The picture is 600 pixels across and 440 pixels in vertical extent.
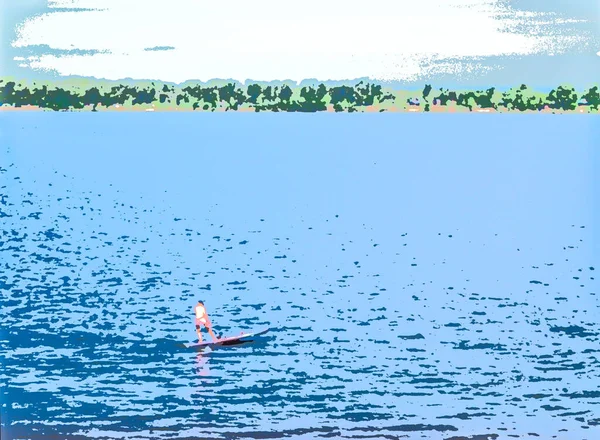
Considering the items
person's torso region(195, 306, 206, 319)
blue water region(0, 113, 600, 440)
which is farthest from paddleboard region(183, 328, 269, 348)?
person's torso region(195, 306, 206, 319)

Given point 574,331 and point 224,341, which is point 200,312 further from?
point 574,331

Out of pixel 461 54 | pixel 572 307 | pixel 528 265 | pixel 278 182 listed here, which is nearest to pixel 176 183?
pixel 278 182

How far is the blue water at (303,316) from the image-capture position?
3425 cm

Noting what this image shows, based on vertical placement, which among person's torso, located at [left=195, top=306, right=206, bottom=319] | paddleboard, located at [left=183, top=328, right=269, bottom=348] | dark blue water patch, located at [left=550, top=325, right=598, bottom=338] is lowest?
dark blue water patch, located at [left=550, top=325, right=598, bottom=338]

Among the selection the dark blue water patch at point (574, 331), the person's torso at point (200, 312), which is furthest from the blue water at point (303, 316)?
the person's torso at point (200, 312)

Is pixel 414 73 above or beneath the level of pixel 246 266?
above

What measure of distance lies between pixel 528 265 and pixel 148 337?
28.0 m

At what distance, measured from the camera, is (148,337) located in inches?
1754

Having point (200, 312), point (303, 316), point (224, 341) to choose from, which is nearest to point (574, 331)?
point (303, 316)

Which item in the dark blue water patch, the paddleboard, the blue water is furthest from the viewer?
the dark blue water patch

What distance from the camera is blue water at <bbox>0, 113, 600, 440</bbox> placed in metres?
34.2

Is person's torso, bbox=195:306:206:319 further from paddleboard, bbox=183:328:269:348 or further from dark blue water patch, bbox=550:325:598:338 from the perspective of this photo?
dark blue water patch, bbox=550:325:598:338

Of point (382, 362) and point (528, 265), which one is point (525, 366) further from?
point (528, 265)

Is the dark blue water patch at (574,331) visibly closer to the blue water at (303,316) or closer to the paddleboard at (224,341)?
the blue water at (303,316)
